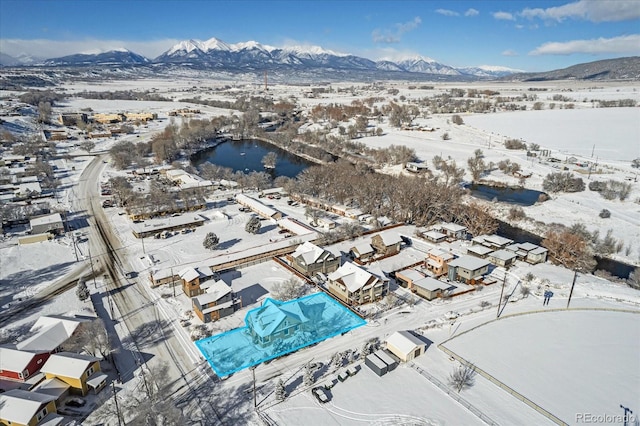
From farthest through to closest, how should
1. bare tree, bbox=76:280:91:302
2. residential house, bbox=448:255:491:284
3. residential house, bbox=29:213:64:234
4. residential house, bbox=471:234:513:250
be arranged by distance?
residential house, bbox=29:213:64:234, residential house, bbox=471:234:513:250, residential house, bbox=448:255:491:284, bare tree, bbox=76:280:91:302

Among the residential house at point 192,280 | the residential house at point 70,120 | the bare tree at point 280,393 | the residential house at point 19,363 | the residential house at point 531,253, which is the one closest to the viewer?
the bare tree at point 280,393

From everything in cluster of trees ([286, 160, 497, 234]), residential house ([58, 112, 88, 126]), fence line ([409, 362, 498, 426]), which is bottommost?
fence line ([409, 362, 498, 426])

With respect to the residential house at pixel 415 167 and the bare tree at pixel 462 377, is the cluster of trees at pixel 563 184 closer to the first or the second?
the residential house at pixel 415 167

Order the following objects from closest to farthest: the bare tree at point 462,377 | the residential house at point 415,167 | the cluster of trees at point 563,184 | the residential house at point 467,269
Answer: the bare tree at point 462,377, the residential house at point 467,269, the cluster of trees at point 563,184, the residential house at point 415,167

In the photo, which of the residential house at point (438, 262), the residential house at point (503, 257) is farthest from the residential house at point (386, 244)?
the residential house at point (503, 257)

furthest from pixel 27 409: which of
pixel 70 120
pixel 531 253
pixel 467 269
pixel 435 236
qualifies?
pixel 70 120

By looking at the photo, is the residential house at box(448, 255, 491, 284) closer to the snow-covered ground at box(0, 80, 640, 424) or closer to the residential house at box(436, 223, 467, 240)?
the snow-covered ground at box(0, 80, 640, 424)

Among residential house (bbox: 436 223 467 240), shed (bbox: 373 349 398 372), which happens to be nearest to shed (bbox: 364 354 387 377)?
shed (bbox: 373 349 398 372)

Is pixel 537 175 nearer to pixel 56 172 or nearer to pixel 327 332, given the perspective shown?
pixel 327 332
